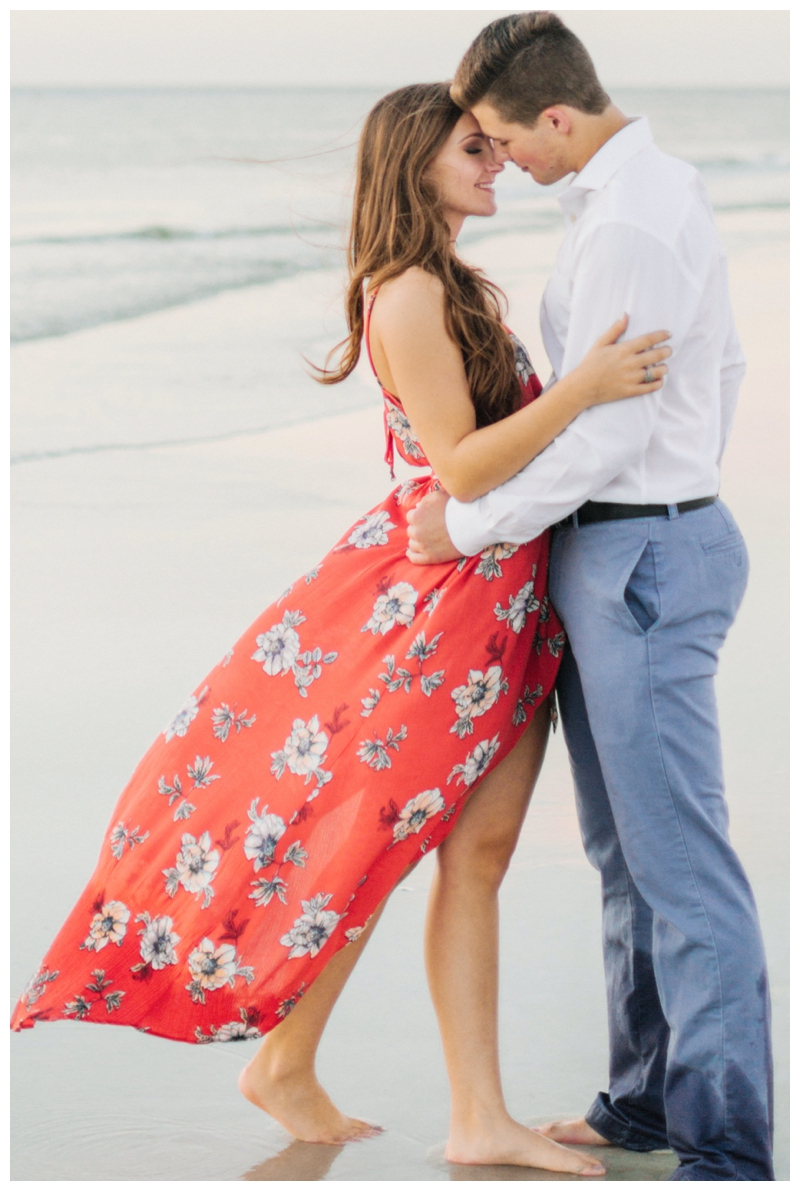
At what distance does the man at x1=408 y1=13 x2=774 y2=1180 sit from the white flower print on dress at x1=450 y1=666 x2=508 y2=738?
14 cm

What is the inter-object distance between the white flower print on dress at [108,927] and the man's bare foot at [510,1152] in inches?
26.0

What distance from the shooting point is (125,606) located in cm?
494

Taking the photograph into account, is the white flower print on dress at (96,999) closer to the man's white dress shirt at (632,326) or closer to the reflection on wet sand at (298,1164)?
the reflection on wet sand at (298,1164)

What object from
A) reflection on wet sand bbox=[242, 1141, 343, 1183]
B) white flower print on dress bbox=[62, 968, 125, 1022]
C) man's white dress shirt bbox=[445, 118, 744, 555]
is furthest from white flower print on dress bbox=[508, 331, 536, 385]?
reflection on wet sand bbox=[242, 1141, 343, 1183]

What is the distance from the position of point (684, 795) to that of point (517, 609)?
1.29ft

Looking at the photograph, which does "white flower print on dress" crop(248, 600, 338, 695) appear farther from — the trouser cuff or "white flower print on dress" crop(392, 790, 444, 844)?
the trouser cuff

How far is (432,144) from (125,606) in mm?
3092

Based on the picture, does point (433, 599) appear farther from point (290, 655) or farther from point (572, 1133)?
point (572, 1133)

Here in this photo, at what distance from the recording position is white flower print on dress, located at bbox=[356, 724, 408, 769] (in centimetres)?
211

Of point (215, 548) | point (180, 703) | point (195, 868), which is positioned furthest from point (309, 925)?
point (215, 548)

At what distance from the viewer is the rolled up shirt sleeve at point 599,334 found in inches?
74.5

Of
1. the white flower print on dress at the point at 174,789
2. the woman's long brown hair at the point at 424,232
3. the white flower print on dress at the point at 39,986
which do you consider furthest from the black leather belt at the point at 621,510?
the white flower print on dress at the point at 39,986

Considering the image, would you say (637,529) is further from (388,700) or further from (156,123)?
(156,123)

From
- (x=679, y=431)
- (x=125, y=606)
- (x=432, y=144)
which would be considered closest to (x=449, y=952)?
(x=679, y=431)
